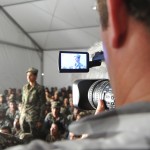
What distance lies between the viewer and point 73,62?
113 centimetres

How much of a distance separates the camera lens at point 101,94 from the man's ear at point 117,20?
1.55ft

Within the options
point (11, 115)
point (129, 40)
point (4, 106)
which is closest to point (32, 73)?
point (11, 115)

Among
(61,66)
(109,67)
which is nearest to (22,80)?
(61,66)

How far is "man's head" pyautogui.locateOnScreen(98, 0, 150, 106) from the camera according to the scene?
425mm

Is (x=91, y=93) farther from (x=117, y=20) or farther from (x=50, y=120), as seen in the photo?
(x=50, y=120)

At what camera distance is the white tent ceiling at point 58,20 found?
27.9 ft

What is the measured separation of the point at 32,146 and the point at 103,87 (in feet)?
1.82

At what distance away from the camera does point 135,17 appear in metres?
0.43

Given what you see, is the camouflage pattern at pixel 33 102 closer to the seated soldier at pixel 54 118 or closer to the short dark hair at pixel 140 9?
the seated soldier at pixel 54 118

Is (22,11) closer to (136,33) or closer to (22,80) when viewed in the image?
(22,80)

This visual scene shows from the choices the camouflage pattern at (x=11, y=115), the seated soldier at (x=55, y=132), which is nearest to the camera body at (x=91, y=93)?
the seated soldier at (x=55, y=132)

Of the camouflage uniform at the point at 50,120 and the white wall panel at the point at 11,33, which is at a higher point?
the white wall panel at the point at 11,33

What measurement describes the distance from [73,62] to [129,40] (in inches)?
27.4

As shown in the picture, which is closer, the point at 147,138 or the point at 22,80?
the point at 147,138
